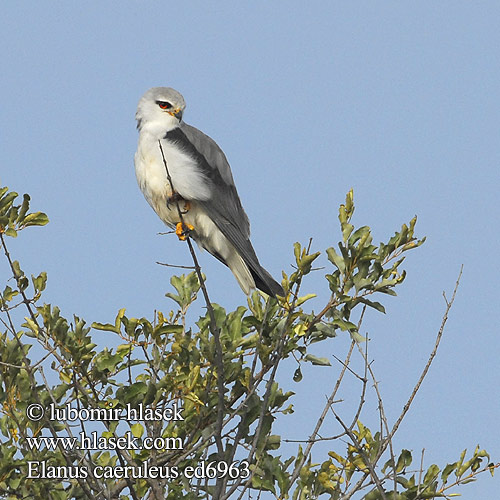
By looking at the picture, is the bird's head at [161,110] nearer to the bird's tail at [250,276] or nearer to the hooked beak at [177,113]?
the hooked beak at [177,113]

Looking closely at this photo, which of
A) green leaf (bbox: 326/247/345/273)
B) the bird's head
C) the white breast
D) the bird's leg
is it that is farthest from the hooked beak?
green leaf (bbox: 326/247/345/273)

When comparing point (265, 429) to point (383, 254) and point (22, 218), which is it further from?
point (22, 218)

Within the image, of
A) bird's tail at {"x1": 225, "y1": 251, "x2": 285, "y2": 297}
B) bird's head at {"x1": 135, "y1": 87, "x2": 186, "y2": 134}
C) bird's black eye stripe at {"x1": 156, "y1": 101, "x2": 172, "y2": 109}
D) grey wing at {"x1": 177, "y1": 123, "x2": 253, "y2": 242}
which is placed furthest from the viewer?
bird's black eye stripe at {"x1": 156, "y1": 101, "x2": 172, "y2": 109}

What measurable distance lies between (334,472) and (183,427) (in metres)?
0.89

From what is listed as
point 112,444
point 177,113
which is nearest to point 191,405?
point 112,444

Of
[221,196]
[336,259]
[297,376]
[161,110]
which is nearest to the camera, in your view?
[336,259]

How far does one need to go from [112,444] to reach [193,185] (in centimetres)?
221

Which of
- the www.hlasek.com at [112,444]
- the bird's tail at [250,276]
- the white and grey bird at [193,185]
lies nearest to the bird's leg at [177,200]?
the white and grey bird at [193,185]

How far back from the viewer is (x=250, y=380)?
3670mm

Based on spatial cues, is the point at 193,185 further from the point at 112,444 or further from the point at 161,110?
the point at 112,444

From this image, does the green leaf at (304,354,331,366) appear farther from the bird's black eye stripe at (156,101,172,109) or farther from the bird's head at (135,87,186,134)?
the bird's black eye stripe at (156,101,172,109)

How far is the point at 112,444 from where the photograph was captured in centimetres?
385

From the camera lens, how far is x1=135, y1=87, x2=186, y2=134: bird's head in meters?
5.60

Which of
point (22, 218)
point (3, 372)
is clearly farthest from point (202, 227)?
point (3, 372)
